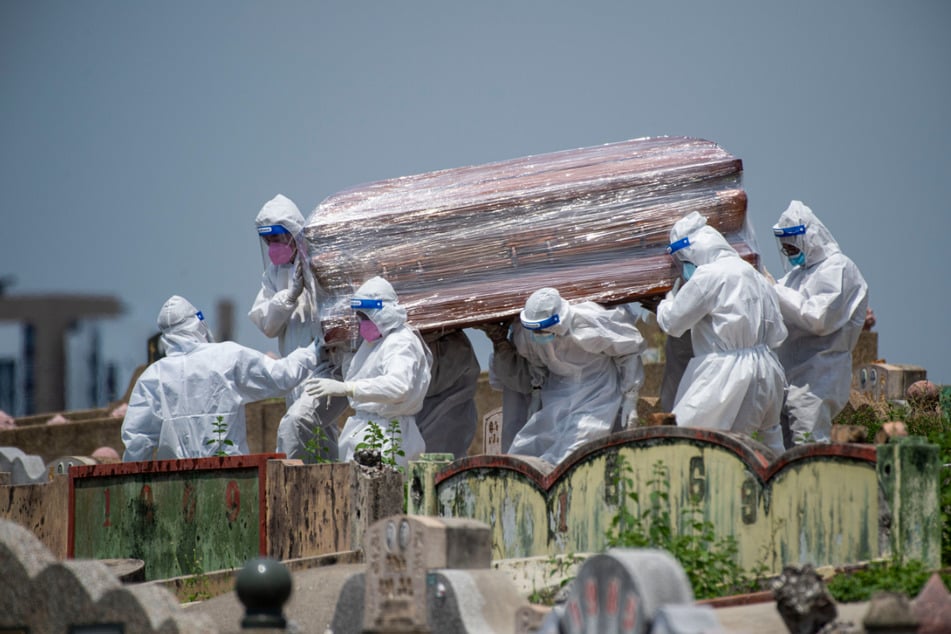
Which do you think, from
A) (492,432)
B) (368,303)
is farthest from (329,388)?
(492,432)

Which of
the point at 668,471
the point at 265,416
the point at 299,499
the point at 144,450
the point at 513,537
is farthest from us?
the point at 265,416

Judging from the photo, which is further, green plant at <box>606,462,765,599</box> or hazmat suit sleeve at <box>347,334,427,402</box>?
hazmat suit sleeve at <box>347,334,427,402</box>

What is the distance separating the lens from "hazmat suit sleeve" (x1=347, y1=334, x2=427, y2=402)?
465 inches

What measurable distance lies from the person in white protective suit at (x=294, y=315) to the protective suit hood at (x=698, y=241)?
111 inches

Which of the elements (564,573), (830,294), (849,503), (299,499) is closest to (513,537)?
(564,573)

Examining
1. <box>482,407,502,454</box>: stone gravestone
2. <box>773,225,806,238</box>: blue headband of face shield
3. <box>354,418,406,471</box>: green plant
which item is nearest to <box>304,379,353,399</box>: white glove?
<box>354,418,406,471</box>: green plant

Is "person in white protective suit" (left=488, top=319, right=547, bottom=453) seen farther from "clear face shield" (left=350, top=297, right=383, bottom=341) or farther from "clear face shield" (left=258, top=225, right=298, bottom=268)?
"clear face shield" (left=258, top=225, right=298, bottom=268)

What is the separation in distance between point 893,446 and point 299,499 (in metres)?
4.32

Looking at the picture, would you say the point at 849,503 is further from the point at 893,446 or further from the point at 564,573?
the point at 564,573

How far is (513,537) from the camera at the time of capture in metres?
10.3

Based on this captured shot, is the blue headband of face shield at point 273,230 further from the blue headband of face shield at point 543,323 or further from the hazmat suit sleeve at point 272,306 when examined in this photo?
the blue headband of face shield at point 543,323

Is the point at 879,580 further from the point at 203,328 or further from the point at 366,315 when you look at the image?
the point at 203,328

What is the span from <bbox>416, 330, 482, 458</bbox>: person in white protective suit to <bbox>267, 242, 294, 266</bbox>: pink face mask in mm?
1412

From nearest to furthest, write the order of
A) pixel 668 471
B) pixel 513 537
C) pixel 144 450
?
pixel 668 471, pixel 513 537, pixel 144 450
